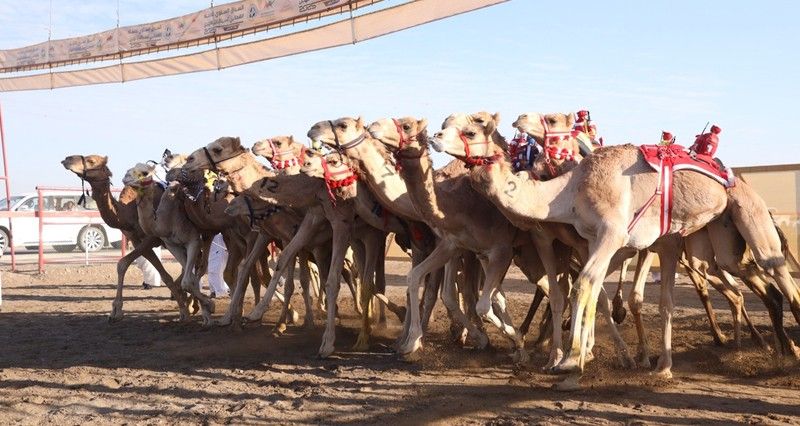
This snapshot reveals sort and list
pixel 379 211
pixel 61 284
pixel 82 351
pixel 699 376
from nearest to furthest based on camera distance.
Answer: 1. pixel 699 376
2. pixel 379 211
3. pixel 82 351
4. pixel 61 284

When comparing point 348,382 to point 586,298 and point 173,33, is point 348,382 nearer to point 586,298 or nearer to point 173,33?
point 586,298

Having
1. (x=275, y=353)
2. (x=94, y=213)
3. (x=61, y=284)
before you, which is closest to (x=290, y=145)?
(x=275, y=353)

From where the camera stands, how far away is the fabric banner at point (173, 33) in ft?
56.0

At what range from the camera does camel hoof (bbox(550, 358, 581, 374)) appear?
7.47 m

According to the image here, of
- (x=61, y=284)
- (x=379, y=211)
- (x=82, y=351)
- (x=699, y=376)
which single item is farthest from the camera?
(x=61, y=284)

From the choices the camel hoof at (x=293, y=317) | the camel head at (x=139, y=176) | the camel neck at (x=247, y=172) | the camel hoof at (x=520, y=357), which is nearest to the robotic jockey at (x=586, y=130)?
the camel hoof at (x=520, y=357)

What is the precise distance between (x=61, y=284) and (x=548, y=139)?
583 inches

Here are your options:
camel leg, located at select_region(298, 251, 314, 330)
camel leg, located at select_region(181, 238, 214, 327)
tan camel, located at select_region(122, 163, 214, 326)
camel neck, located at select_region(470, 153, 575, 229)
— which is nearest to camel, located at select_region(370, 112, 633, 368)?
camel neck, located at select_region(470, 153, 575, 229)

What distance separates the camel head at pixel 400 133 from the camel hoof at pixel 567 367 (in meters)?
2.32

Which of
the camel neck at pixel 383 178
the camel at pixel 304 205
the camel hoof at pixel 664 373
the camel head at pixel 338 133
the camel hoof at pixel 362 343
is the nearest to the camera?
the camel hoof at pixel 664 373

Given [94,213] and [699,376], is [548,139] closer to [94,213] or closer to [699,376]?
[699,376]

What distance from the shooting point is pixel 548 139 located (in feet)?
28.9

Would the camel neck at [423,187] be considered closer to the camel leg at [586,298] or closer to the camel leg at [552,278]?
the camel leg at [552,278]

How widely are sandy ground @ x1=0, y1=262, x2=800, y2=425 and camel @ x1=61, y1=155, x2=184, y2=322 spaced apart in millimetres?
992
